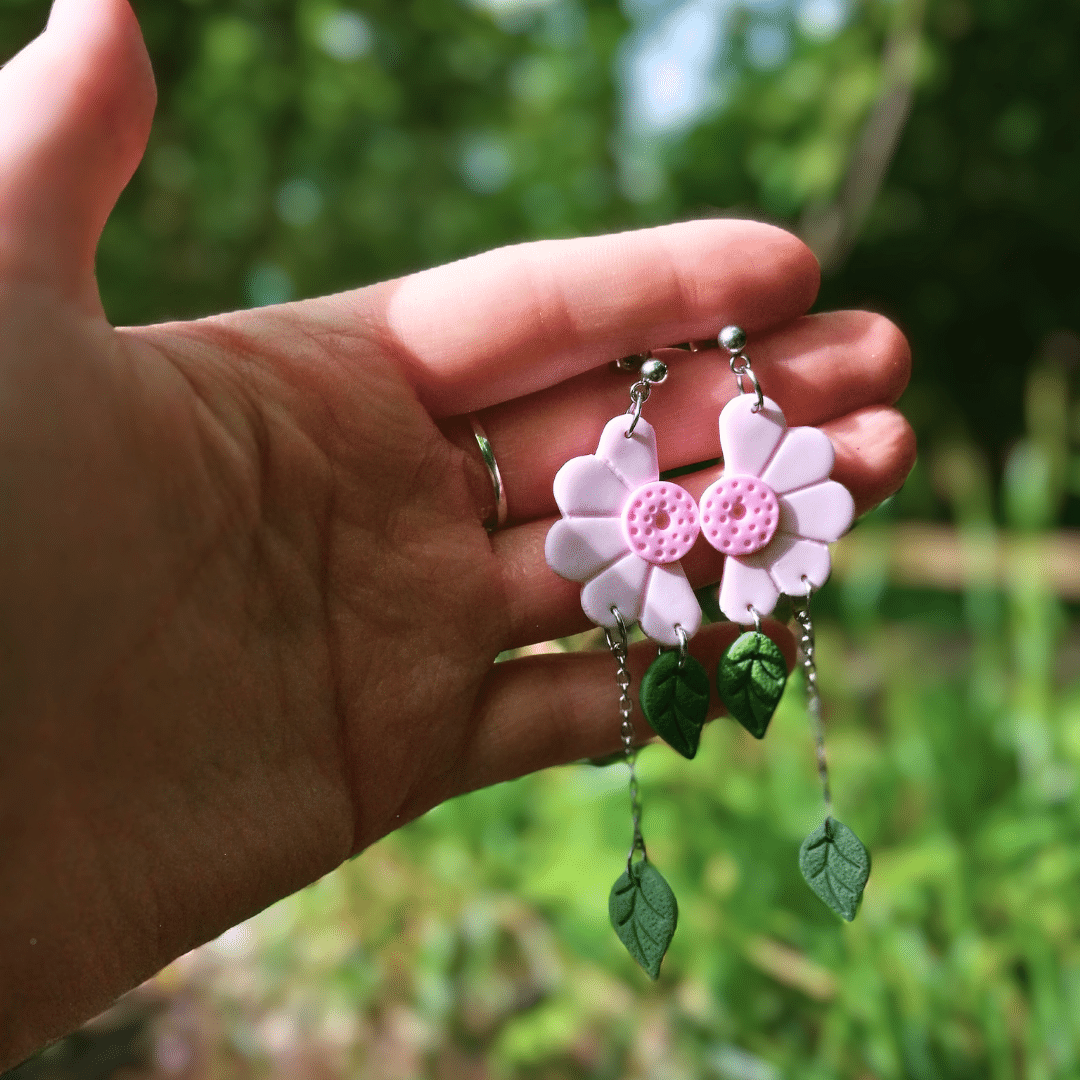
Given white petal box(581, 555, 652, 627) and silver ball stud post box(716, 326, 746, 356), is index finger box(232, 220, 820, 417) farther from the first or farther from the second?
white petal box(581, 555, 652, 627)

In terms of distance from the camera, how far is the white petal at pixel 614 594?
1.01 meters

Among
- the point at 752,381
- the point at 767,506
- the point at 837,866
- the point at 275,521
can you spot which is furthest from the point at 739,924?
the point at 275,521

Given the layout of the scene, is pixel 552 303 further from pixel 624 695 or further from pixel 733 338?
pixel 624 695

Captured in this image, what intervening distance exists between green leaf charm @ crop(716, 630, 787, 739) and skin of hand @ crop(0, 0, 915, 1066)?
0.23 ft

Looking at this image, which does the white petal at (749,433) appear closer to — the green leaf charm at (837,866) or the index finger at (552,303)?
the index finger at (552,303)

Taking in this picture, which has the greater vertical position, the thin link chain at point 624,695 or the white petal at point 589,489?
the white petal at point 589,489

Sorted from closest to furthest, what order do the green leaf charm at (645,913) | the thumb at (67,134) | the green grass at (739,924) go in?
the thumb at (67,134) → the green leaf charm at (645,913) → the green grass at (739,924)

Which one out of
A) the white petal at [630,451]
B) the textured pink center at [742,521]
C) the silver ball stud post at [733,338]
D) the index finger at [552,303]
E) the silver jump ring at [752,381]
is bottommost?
the textured pink center at [742,521]

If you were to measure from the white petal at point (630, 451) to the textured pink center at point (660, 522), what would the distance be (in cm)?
1

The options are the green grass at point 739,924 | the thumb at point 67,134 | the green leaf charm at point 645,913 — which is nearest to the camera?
the thumb at point 67,134

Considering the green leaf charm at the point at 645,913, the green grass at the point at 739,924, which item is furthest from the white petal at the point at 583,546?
the green grass at the point at 739,924

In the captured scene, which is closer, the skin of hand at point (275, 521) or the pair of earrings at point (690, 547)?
the skin of hand at point (275, 521)

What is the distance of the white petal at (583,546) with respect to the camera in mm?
1006

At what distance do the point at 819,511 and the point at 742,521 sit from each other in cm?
8
